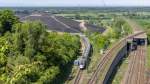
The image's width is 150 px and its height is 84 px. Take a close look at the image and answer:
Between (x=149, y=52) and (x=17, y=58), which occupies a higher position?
(x=17, y=58)

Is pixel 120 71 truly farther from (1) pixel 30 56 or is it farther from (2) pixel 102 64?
(1) pixel 30 56

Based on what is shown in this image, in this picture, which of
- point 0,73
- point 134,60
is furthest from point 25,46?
point 134,60

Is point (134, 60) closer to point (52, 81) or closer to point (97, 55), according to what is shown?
point (97, 55)

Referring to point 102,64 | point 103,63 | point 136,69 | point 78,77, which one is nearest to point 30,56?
point 78,77

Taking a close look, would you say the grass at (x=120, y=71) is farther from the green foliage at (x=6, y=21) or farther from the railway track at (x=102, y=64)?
the green foliage at (x=6, y=21)

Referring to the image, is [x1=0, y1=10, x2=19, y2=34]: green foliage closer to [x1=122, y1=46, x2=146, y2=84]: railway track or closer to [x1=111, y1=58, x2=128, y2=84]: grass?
[x1=111, y1=58, x2=128, y2=84]: grass

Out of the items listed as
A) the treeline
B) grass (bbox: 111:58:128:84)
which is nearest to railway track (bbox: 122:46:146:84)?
grass (bbox: 111:58:128:84)
